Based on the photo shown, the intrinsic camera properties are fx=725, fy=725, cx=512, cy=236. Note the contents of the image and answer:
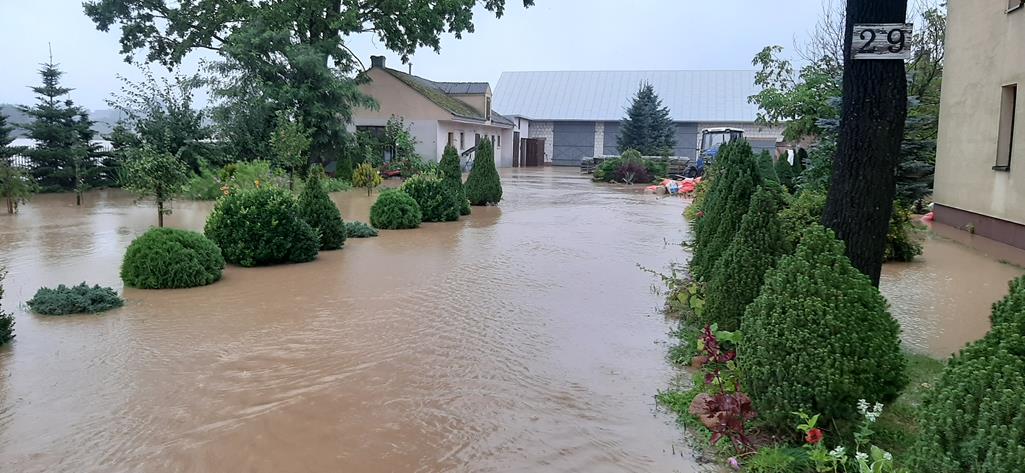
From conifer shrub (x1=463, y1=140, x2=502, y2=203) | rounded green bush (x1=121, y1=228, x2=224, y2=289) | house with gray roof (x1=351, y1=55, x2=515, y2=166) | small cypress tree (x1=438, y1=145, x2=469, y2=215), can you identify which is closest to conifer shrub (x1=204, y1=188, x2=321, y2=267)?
rounded green bush (x1=121, y1=228, x2=224, y2=289)

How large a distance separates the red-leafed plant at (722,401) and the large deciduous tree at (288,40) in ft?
69.6

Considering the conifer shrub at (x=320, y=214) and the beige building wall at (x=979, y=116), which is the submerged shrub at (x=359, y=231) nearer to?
the conifer shrub at (x=320, y=214)

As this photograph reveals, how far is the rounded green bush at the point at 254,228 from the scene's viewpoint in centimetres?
942

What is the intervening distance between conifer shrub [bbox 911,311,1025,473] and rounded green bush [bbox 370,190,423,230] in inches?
467

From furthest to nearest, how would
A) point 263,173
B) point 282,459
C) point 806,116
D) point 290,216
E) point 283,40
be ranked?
point 283,40 → point 263,173 → point 806,116 → point 290,216 → point 282,459

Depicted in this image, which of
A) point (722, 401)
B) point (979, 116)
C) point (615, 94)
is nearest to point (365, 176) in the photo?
point (979, 116)

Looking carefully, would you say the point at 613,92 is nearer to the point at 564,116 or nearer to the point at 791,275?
the point at 564,116

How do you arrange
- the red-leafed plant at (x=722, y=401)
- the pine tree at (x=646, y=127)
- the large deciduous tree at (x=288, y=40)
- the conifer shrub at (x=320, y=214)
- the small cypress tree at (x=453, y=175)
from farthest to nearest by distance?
the pine tree at (x=646, y=127) → the large deciduous tree at (x=288, y=40) → the small cypress tree at (x=453, y=175) → the conifer shrub at (x=320, y=214) → the red-leafed plant at (x=722, y=401)

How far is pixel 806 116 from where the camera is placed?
16.7 m

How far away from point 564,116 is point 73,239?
145 ft

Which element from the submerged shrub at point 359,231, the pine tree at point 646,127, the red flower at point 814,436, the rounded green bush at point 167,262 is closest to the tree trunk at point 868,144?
the red flower at point 814,436

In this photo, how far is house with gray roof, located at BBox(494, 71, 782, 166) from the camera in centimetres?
5184

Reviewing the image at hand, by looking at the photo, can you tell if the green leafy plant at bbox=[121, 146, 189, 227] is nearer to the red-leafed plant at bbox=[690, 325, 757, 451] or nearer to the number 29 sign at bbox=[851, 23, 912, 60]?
the red-leafed plant at bbox=[690, 325, 757, 451]

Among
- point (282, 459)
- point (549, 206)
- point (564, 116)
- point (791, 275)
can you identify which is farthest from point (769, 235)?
point (564, 116)
